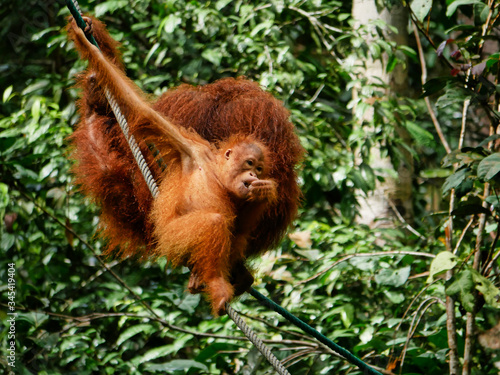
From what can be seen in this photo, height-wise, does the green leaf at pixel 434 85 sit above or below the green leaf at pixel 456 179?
above

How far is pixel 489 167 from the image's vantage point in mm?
2535

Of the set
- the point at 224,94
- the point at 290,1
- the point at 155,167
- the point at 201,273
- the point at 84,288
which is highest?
→ the point at 290,1

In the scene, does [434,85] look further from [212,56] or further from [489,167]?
[212,56]

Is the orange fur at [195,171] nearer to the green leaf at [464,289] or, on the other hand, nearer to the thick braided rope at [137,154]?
the thick braided rope at [137,154]

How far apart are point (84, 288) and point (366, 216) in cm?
220

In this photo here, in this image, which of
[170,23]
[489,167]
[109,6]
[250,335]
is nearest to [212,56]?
[170,23]

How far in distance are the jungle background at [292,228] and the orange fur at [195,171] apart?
17.6 inches

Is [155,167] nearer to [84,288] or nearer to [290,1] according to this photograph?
[84,288]

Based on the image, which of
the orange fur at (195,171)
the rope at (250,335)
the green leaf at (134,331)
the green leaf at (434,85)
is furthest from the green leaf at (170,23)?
the rope at (250,335)

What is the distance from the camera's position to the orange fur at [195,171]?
7.76ft

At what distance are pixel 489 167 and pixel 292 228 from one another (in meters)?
0.96

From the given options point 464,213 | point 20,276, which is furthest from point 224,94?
point 20,276

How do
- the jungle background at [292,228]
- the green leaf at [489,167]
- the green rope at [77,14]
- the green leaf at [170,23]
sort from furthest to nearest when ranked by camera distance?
the green leaf at [170,23] < the jungle background at [292,228] < the green leaf at [489,167] < the green rope at [77,14]

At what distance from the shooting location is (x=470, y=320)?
2930 millimetres
